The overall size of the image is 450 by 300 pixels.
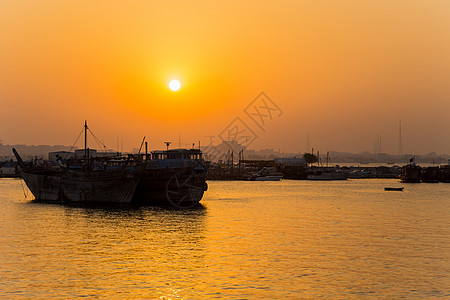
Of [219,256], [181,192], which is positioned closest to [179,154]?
[181,192]

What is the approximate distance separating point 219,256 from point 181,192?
47.8 m

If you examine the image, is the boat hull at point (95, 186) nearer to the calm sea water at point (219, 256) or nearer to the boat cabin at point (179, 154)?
the calm sea water at point (219, 256)

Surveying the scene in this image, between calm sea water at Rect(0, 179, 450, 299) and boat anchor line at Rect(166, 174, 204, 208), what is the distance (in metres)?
12.7

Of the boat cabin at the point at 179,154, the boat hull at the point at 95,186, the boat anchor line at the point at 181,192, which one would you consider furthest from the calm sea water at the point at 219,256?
the boat cabin at the point at 179,154

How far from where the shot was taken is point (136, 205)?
9125 centimetres

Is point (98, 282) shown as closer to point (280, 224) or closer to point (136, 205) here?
point (280, 224)

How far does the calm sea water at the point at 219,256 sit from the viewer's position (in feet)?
110

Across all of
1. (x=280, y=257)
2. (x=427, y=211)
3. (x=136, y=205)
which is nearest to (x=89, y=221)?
(x=136, y=205)

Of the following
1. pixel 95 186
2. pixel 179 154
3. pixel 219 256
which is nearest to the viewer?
pixel 219 256

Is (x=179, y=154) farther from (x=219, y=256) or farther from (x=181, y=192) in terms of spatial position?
(x=219, y=256)

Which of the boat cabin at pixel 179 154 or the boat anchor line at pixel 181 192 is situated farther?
the boat cabin at pixel 179 154

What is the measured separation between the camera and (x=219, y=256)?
44.7 m

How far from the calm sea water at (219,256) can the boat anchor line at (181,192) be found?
12739mm

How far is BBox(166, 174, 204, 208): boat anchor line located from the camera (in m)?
90.3
